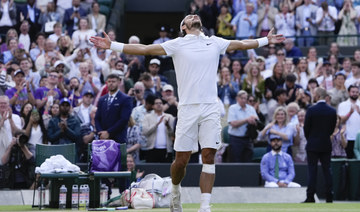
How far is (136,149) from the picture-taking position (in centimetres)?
2098

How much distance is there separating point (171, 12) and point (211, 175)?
19.5 m

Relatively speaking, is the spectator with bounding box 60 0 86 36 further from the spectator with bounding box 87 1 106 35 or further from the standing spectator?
→ the standing spectator

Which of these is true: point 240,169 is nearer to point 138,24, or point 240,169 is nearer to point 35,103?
point 35,103

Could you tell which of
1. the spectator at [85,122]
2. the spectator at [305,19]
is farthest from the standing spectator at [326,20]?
the spectator at [85,122]

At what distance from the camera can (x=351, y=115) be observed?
21.9 m

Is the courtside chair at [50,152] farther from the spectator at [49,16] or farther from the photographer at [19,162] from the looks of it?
the spectator at [49,16]

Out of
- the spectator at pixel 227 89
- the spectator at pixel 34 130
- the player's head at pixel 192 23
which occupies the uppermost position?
the player's head at pixel 192 23

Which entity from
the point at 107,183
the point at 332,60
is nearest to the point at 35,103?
the point at 107,183

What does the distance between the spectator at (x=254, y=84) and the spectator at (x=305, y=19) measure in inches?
169

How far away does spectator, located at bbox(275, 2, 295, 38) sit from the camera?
27.0 m

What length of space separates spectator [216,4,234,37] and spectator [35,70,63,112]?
672cm

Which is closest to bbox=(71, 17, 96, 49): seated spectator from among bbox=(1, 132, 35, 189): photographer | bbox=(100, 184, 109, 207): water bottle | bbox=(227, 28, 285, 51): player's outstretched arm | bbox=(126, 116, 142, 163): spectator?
bbox=(126, 116, 142, 163): spectator

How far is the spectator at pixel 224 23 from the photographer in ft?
89.7

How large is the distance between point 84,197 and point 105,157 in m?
0.78
